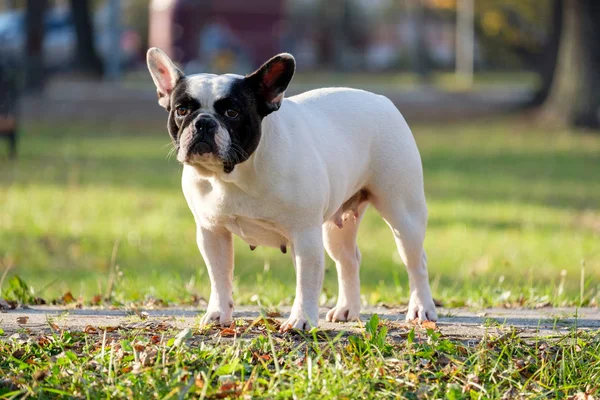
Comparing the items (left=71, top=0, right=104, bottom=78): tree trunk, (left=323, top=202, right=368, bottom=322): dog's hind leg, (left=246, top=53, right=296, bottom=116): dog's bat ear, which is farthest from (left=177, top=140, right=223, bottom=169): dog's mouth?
(left=71, top=0, right=104, bottom=78): tree trunk

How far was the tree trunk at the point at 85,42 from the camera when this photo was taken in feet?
114

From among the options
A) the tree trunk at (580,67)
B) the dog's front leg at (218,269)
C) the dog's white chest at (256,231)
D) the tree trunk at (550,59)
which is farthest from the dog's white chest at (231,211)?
the tree trunk at (550,59)

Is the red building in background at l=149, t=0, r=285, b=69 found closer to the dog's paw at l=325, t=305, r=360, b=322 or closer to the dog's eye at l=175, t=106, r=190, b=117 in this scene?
the dog's paw at l=325, t=305, r=360, b=322

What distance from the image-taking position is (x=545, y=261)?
33.3 feet

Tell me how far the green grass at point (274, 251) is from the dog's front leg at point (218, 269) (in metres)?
1.44

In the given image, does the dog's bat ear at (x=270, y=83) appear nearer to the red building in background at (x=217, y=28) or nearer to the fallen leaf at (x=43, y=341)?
the fallen leaf at (x=43, y=341)

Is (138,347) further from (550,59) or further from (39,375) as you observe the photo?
(550,59)

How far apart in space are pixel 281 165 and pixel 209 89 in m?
0.50

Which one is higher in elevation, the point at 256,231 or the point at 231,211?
the point at 231,211

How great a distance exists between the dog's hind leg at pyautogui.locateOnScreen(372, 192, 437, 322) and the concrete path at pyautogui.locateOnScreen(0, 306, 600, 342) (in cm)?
13

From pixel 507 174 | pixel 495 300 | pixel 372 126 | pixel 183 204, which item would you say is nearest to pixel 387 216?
pixel 372 126

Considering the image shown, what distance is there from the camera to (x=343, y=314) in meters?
5.91

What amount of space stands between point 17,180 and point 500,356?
11.1 meters

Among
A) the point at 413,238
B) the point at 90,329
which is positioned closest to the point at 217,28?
the point at 413,238
